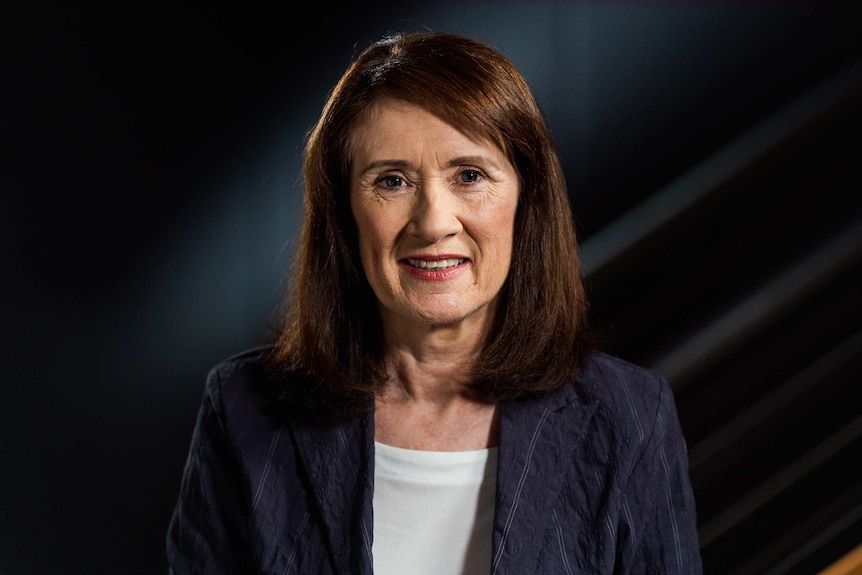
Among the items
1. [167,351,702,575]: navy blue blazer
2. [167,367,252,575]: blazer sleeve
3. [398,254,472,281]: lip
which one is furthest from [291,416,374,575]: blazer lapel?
[398,254,472,281]: lip

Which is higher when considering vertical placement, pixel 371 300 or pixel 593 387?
pixel 371 300

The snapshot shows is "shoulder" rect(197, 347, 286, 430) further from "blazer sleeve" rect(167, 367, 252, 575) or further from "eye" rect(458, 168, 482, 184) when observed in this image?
"eye" rect(458, 168, 482, 184)

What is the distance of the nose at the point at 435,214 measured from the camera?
1.44m

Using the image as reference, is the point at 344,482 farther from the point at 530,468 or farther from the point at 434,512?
the point at 530,468

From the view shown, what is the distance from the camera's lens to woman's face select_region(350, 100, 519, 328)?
4.76ft

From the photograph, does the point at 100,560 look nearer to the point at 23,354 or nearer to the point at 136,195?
the point at 23,354

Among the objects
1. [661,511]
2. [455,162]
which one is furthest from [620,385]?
[455,162]

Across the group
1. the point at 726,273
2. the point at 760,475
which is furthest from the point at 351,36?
the point at 760,475

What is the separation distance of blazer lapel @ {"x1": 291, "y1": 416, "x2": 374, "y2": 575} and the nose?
347 millimetres

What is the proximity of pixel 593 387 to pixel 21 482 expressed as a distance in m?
1.30

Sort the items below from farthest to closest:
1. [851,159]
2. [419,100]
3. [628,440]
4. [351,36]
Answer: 1. [351,36]
2. [851,159]
3. [628,440]
4. [419,100]

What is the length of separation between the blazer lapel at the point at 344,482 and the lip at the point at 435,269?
27 cm

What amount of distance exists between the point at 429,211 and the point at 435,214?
11 mm

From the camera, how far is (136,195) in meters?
2.08
